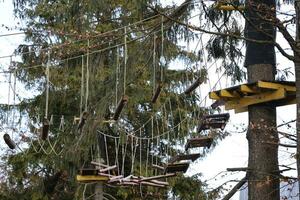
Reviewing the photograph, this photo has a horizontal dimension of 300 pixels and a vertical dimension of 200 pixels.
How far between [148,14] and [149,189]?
173 inches

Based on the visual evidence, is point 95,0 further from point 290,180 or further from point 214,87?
point 290,180

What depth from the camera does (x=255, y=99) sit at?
25.2 ft

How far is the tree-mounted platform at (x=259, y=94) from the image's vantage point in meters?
7.32

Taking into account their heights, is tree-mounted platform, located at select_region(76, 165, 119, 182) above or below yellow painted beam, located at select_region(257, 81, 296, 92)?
below

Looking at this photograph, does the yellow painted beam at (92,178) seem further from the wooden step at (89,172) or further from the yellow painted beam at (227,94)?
the yellow painted beam at (227,94)

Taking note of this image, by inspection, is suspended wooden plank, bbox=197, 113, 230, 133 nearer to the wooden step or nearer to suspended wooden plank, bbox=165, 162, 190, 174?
suspended wooden plank, bbox=165, 162, 190, 174

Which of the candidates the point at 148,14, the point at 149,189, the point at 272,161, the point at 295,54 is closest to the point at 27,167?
the point at 149,189

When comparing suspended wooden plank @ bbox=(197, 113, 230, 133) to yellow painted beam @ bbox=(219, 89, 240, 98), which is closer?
suspended wooden plank @ bbox=(197, 113, 230, 133)

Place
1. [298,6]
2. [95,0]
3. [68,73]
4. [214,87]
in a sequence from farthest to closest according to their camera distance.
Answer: [68,73], [95,0], [214,87], [298,6]

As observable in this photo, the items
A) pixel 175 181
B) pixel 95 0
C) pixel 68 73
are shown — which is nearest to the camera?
pixel 95 0

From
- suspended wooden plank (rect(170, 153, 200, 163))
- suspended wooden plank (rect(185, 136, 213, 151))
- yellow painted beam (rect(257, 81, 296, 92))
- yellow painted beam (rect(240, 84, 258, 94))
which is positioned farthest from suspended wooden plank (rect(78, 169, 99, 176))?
yellow painted beam (rect(257, 81, 296, 92))

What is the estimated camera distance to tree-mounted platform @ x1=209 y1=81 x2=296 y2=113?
288 inches

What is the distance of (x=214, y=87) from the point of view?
7.73m

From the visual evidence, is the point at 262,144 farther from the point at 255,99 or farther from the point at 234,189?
the point at 234,189
